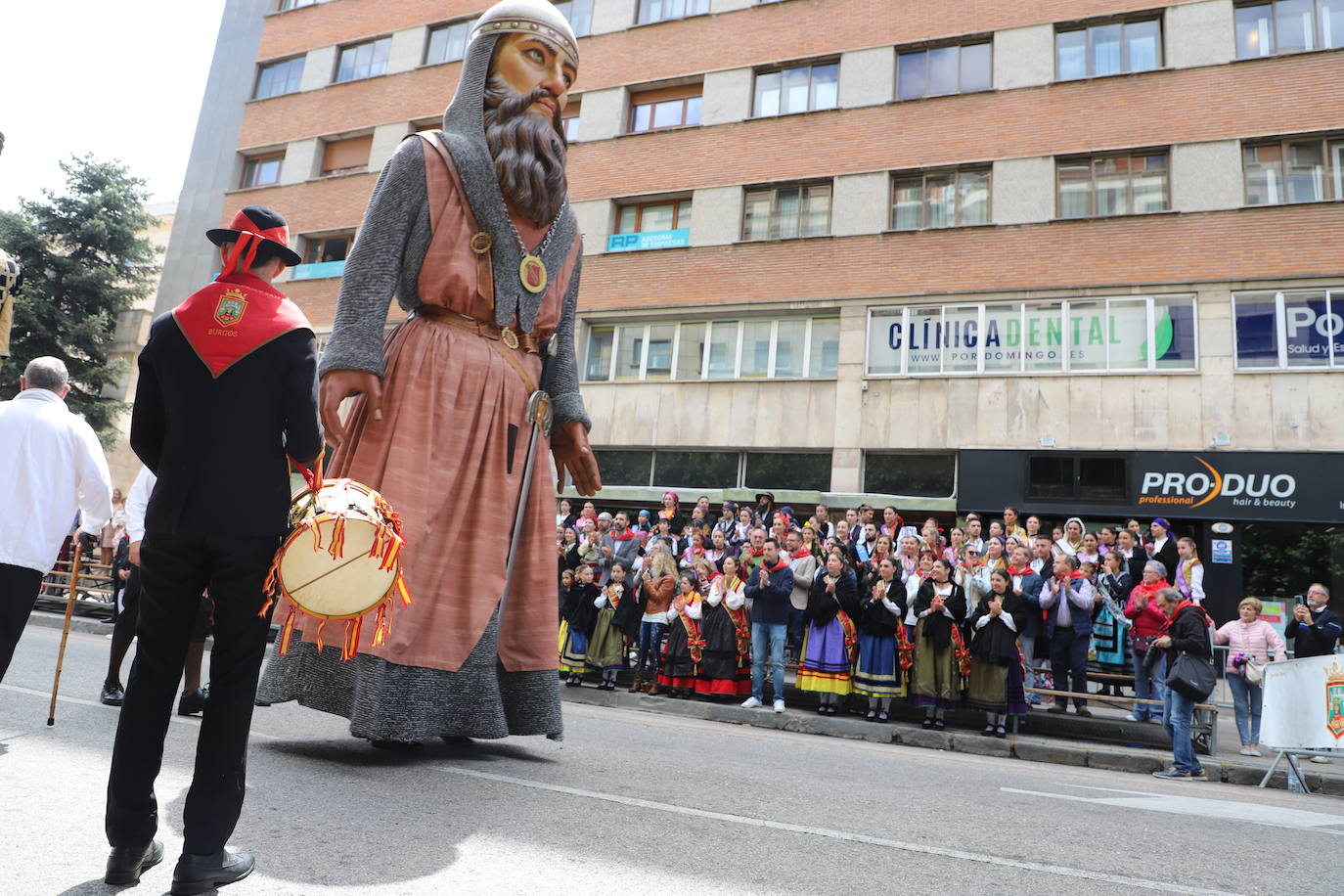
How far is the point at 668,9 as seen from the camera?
80.0 feet

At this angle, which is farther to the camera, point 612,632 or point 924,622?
point 612,632

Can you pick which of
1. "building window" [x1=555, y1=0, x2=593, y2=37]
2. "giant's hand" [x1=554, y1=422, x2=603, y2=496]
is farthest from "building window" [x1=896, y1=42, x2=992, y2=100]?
"giant's hand" [x1=554, y1=422, x2=603, y2=496]

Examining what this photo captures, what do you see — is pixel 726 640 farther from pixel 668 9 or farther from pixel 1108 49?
pixel 668 9

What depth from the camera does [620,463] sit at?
22.5 metres

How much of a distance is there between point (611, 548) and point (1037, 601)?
6.09 m

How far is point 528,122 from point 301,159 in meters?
27.3

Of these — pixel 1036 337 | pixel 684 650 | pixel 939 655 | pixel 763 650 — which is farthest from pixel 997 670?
pixel 1036 337

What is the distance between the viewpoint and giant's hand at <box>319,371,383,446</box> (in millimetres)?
3869

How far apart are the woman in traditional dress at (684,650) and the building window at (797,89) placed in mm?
14482

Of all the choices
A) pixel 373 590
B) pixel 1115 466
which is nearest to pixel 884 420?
pixel 1115 466

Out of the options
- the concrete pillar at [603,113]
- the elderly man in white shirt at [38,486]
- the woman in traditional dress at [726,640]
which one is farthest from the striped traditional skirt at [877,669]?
the concrete pillar at [603,113]

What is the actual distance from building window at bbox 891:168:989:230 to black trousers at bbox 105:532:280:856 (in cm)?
1936

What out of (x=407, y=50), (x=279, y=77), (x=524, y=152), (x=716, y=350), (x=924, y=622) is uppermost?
(x=279, y=77)

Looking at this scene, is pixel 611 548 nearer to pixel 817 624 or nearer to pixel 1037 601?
pixel 817 624
